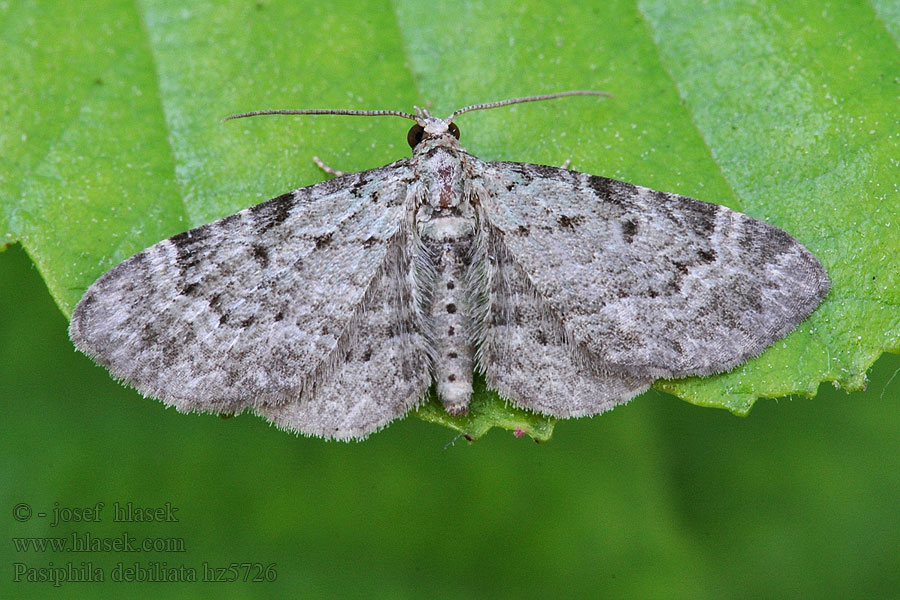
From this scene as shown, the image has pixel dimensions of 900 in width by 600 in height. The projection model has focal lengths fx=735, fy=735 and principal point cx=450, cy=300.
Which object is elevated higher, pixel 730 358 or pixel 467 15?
pixel 467 15

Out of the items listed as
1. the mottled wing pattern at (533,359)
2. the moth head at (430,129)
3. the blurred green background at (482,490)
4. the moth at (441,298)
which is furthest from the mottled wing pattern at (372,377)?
the moth head at (430,129)

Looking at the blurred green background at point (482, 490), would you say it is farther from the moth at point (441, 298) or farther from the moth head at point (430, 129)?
the moth head at point (430, 129)

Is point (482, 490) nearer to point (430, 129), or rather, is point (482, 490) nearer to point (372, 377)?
point (372, 377)

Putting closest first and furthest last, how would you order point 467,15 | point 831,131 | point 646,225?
point 646,225 → point 831,131 → point 467,15

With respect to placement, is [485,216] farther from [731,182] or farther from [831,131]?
[831,131]

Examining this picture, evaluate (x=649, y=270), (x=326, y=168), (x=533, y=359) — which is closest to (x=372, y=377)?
(x=533, y=359)

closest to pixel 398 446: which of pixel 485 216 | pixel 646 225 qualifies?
pixel 485 216

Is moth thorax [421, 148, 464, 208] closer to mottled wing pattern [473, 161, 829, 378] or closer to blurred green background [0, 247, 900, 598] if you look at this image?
mottled wing pattern [473, 161, 829, 378]
